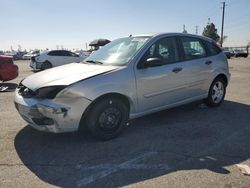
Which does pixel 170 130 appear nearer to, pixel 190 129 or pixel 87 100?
pixel 190 129

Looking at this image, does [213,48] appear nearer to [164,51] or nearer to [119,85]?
[164,51]

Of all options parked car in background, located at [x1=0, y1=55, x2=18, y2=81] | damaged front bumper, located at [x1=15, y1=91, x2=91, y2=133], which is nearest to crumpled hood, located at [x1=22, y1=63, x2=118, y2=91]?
damaged front bumper, located at [x1=15, y1=91, x2=91, y2=133]

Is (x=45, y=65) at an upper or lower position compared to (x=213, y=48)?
lower

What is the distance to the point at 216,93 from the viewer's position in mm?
7113

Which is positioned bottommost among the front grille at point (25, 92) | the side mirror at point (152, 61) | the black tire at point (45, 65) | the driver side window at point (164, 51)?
the black tire at point (45, 65)

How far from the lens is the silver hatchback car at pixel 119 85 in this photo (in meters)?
4.50

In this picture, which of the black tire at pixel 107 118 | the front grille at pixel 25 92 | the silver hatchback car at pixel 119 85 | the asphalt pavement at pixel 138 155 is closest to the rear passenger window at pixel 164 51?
the silver hatchback car at pixel 119 85

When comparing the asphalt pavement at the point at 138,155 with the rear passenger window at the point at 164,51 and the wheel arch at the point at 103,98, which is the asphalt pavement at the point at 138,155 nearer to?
the wheel arch at the point at 103,98

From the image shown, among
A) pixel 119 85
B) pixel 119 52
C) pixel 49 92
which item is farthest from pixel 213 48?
pixel 49 92

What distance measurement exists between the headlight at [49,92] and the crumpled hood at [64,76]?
0.08 meters

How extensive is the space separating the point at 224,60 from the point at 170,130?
2669mm

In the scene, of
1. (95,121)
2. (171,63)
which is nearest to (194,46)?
(171,63)

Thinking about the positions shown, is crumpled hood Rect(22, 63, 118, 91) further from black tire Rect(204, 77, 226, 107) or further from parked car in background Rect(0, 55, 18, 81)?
parked car in background Rect(0, 55, 18, 81)

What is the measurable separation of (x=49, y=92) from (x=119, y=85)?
1075 mm
